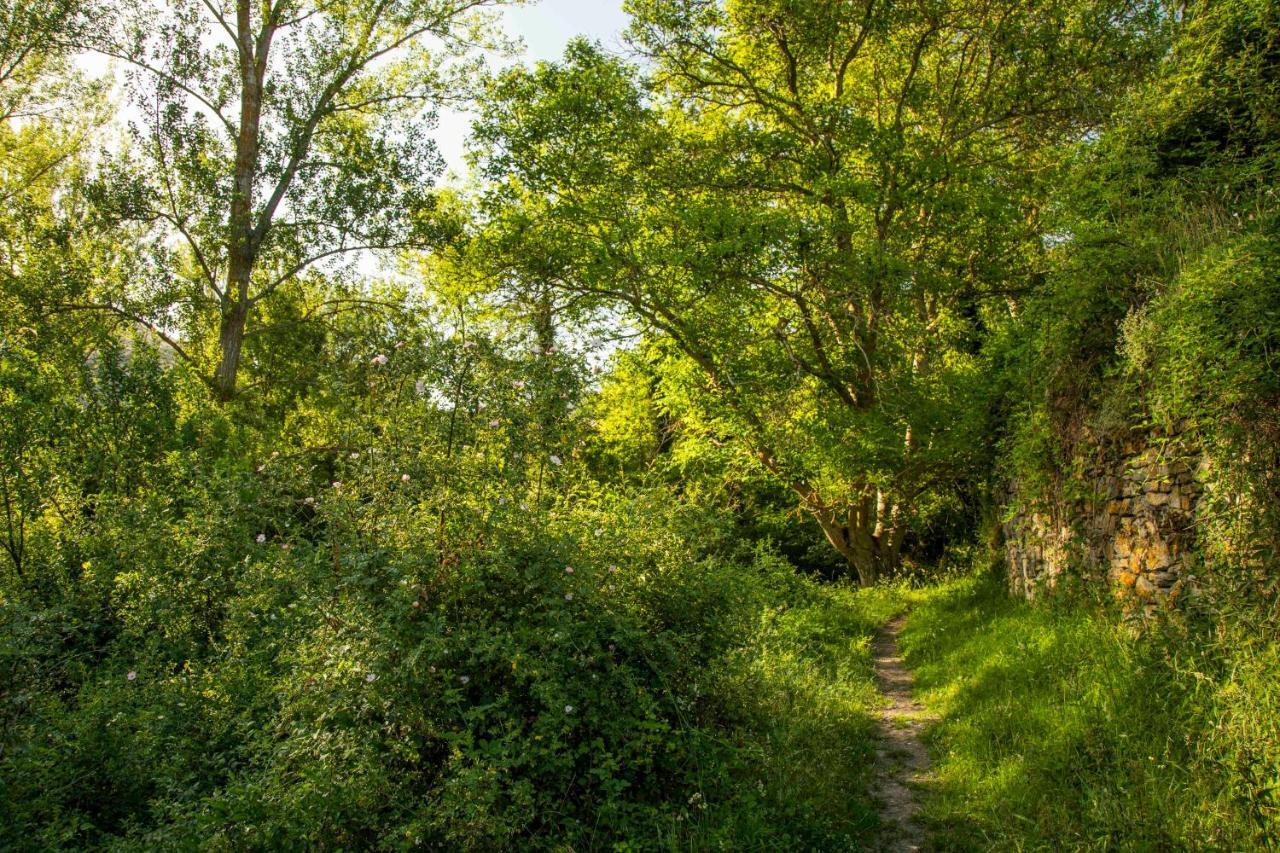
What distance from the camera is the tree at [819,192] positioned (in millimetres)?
11977

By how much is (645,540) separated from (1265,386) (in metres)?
4.51

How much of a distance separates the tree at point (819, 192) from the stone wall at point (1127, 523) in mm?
3736

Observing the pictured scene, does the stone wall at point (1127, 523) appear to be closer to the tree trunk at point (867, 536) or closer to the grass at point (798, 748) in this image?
the grass at point (798, 748)

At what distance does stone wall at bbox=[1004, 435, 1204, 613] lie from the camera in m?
5.73

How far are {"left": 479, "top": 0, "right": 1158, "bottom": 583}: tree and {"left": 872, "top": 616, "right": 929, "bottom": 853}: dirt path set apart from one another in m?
4.50

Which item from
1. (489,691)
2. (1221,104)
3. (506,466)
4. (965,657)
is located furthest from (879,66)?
(489,691)

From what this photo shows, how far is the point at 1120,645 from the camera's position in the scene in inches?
228

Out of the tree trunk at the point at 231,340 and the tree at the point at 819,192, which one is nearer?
the tree at the point at 819,192

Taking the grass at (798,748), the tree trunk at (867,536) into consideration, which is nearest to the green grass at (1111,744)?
the grass at (798,748)

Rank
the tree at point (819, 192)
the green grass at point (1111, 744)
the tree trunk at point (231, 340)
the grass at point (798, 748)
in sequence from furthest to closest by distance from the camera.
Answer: the tree trunk at point (231, 340)
the tree at point (819, 192)
the grass at point (798, 748)
the green grass at point (1111, 744)

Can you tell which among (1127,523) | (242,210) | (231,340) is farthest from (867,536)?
(242,210)

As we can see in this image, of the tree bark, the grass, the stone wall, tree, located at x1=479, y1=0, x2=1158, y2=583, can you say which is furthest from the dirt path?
the tree bark

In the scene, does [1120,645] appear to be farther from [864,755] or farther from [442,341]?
[442,341]

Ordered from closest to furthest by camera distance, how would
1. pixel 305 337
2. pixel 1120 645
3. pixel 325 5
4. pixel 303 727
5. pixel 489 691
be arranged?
pixel 303 727, pixel 489 691, pixel 1120 645, pixel 325 5, pixel 305 337
